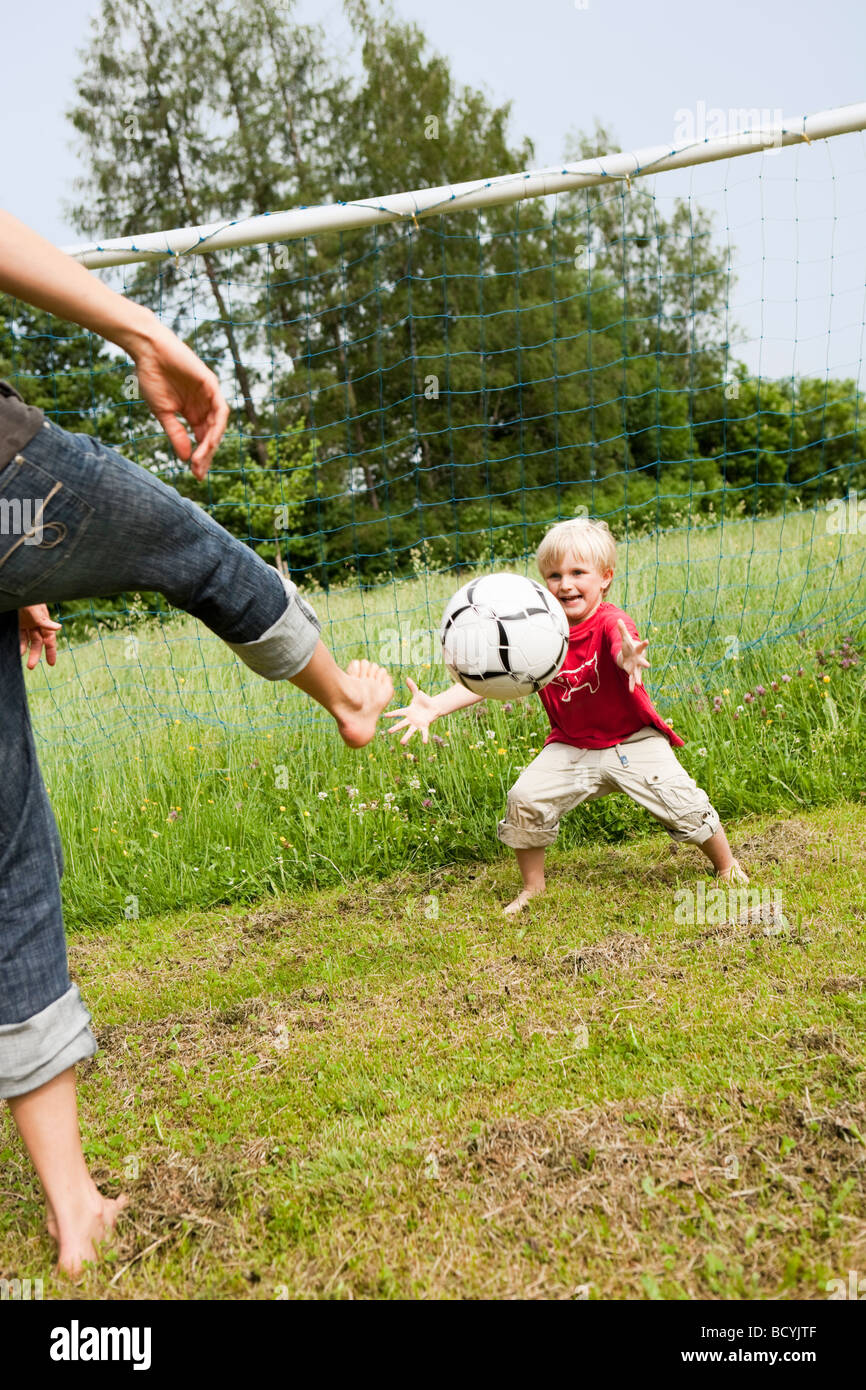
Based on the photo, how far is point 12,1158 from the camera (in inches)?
91.7

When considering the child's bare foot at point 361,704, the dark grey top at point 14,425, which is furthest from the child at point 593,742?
the dark grey top at point 14,425

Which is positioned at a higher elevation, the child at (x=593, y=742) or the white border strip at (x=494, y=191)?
the white border strip at (x=494, y=191)

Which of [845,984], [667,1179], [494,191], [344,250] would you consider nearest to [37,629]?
[667,1179]

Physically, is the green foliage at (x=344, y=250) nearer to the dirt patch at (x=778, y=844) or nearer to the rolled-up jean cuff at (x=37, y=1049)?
the dirt patch at (x=778, y=844)

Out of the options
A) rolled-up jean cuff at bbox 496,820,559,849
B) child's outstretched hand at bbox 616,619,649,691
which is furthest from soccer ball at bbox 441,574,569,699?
rolled-up jean cuff at bbox 496,820,559,849

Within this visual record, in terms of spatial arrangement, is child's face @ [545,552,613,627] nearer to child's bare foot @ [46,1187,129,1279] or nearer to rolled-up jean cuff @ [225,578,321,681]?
rolled-up jean cuff @ [225,578,321,681]

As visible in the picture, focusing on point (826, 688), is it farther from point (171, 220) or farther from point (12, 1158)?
point (171, 220)

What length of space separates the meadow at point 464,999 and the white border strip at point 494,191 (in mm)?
2117

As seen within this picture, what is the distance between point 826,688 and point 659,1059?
2.78m

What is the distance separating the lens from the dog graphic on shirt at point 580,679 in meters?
3.52

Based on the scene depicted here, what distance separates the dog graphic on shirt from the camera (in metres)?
3.52

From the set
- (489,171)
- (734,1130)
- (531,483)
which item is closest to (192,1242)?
(734,1130)

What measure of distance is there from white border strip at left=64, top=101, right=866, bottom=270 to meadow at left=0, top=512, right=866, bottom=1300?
2.12m

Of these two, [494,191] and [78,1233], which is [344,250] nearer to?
[494,191]
